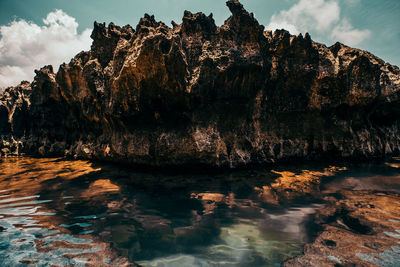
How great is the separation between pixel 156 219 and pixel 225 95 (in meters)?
4.16

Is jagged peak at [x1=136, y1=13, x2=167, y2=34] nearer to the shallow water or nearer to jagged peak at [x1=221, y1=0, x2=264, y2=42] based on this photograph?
jagged peak at [x1=221, y1=0, x2=264, y2=42]

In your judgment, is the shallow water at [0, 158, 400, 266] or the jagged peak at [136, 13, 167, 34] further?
the jagged peak at [136, 13, 167, 34]

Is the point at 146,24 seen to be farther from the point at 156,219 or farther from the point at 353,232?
the point at 353,232

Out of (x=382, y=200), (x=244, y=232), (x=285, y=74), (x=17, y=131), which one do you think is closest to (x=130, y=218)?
(x=244, y=232)

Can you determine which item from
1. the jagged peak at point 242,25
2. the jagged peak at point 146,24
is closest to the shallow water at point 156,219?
the jagged peak at point 242,25

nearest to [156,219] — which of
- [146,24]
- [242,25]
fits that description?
[146,24]

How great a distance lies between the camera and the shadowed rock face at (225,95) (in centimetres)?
568

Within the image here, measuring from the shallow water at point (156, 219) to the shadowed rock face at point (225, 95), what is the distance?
4.43 feet

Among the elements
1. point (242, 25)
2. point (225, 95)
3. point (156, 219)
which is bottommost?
point (156, 219)

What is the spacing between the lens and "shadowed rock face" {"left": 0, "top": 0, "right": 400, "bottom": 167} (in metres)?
5.68

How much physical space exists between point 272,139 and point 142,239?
549 centimetres

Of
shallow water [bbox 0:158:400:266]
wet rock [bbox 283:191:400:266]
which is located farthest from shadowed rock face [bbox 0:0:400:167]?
wet rock [bbox 283:191:400:266]

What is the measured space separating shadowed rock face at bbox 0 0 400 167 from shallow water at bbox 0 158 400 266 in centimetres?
135

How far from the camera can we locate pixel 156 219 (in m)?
3.07
